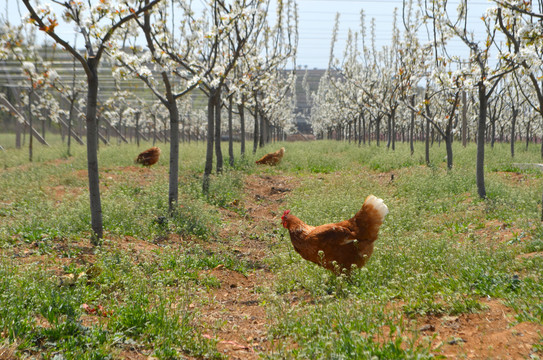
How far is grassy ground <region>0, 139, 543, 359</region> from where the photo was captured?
293 cm

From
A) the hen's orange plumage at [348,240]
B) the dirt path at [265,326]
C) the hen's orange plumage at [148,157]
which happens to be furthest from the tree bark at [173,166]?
the hen's orange plumage at [148,157]

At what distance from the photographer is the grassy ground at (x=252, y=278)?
293cm

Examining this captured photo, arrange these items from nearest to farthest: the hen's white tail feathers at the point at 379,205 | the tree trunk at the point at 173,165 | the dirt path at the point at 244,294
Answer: the dirt path at the point at 244,294 < the hen's white tail feathers at the point at 379,205 < the tree trunk at the point at 173,165

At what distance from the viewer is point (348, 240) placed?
4289mm

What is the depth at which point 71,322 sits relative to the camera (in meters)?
3.09

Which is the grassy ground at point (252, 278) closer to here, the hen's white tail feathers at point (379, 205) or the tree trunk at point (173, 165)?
the tree trunk at point (173, 165)

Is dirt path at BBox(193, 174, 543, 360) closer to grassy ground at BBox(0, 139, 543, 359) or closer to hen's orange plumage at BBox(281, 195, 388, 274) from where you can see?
grassy ground at BBox(0, 139, 543, 359)

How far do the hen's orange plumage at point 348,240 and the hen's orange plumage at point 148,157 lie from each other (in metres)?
10.7

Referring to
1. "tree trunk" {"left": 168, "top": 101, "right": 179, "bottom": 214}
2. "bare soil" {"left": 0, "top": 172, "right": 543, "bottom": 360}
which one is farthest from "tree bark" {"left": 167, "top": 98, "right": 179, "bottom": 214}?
"bare soil" {"left": 0, "top": 172, "right": 543, "bottom": 360}

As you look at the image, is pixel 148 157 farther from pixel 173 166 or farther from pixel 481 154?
pixel 481 154

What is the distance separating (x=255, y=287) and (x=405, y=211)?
380cm

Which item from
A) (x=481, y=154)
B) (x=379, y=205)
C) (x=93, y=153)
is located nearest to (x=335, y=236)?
(x=379, y=205)

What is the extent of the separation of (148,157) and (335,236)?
36.5 feet

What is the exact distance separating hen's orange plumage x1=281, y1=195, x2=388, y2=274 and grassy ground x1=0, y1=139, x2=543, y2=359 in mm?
189
